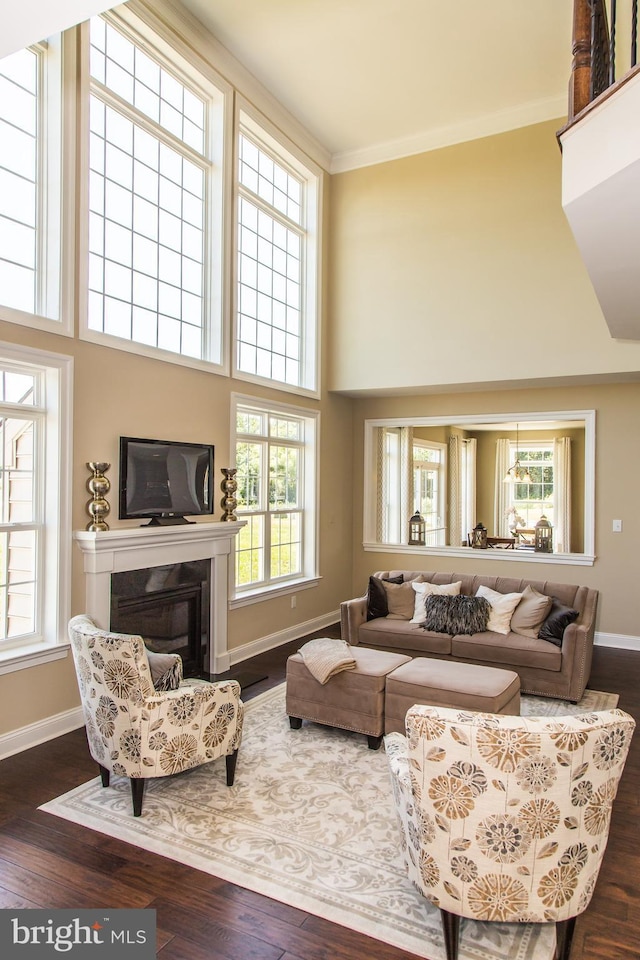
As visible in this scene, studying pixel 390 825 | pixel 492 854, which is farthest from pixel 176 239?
pixel 492 854

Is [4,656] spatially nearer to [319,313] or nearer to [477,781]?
[477,781]

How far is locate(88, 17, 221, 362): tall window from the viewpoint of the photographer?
4.47 metres

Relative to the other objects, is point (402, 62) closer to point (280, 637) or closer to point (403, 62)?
point (403, 62)

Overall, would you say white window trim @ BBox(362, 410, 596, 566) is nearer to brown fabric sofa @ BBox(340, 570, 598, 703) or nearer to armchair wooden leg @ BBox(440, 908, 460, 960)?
brown fabric sofa @ BBox(340, 570, 598, 703)

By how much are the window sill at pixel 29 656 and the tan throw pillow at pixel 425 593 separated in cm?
284

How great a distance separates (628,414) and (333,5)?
4586 millimetres

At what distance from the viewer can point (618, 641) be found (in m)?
6.36

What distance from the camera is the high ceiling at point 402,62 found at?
499cm

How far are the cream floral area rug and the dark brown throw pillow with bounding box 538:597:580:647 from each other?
5.84 ft

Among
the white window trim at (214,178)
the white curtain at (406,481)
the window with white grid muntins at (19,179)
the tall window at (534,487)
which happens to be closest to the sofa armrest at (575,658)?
the white window trim at (214,178)

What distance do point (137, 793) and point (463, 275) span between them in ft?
18.5

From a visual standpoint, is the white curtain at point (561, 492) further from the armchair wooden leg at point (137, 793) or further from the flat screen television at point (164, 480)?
the armchair wooden leg at point (137, 793)

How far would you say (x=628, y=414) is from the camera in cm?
642

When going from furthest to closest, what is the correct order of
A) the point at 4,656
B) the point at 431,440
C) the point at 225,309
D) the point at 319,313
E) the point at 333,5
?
1. the point at 431,440
2. the point at 319,313
3. the point at 225,309
4. the point at 333,5
5. the point at 4,656
